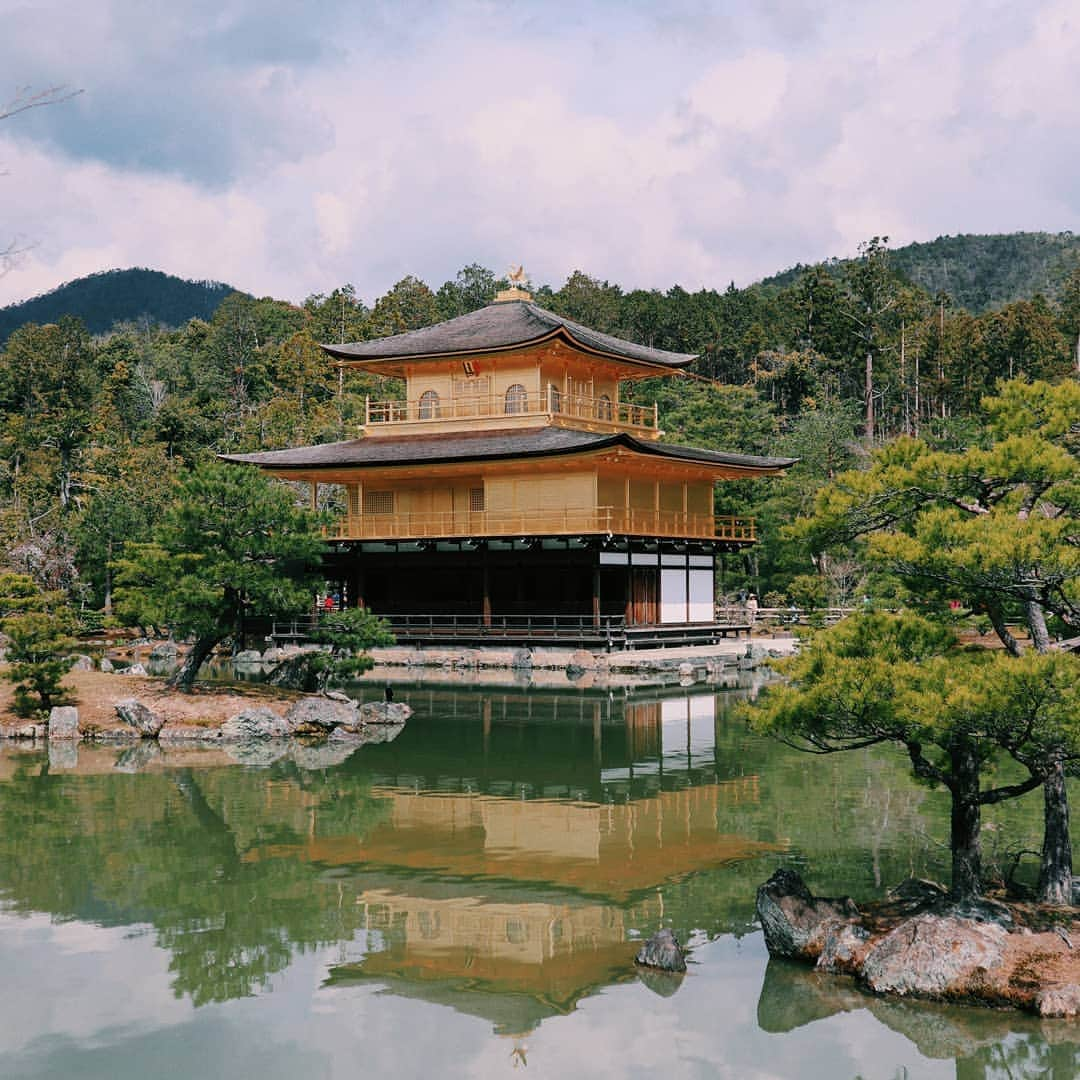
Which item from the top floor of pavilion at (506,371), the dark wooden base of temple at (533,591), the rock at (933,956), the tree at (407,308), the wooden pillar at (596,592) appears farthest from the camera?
the tree at (407,308)

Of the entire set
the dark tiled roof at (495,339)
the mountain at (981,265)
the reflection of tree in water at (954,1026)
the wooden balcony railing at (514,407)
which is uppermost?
the mountain at (981,265)

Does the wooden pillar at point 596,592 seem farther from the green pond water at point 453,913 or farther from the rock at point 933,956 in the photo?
the rock at point 933,956

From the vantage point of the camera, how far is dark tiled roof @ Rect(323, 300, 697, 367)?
3809 cm

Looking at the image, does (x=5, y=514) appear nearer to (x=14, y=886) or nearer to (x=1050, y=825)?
(x=14, y=886)

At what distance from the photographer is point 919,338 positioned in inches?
2795

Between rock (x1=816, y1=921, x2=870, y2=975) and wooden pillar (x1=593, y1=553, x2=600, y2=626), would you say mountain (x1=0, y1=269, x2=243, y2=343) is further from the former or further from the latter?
rock (x1=816, y1=921, x2=870, y2=975)

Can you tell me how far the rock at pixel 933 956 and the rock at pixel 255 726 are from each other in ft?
51.4

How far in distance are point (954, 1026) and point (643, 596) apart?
90.6ft

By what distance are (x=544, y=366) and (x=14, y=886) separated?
27660mm

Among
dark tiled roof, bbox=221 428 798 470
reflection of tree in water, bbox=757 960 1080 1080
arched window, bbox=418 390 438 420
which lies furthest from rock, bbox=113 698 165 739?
arched window, bbox=418 390 438 420

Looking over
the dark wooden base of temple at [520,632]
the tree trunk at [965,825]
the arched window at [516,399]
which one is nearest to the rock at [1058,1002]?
the tree trunk at [965,825]

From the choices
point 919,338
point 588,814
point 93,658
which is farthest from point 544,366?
point 919,338

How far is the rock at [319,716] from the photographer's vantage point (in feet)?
77.2

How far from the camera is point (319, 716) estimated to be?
930 inches
